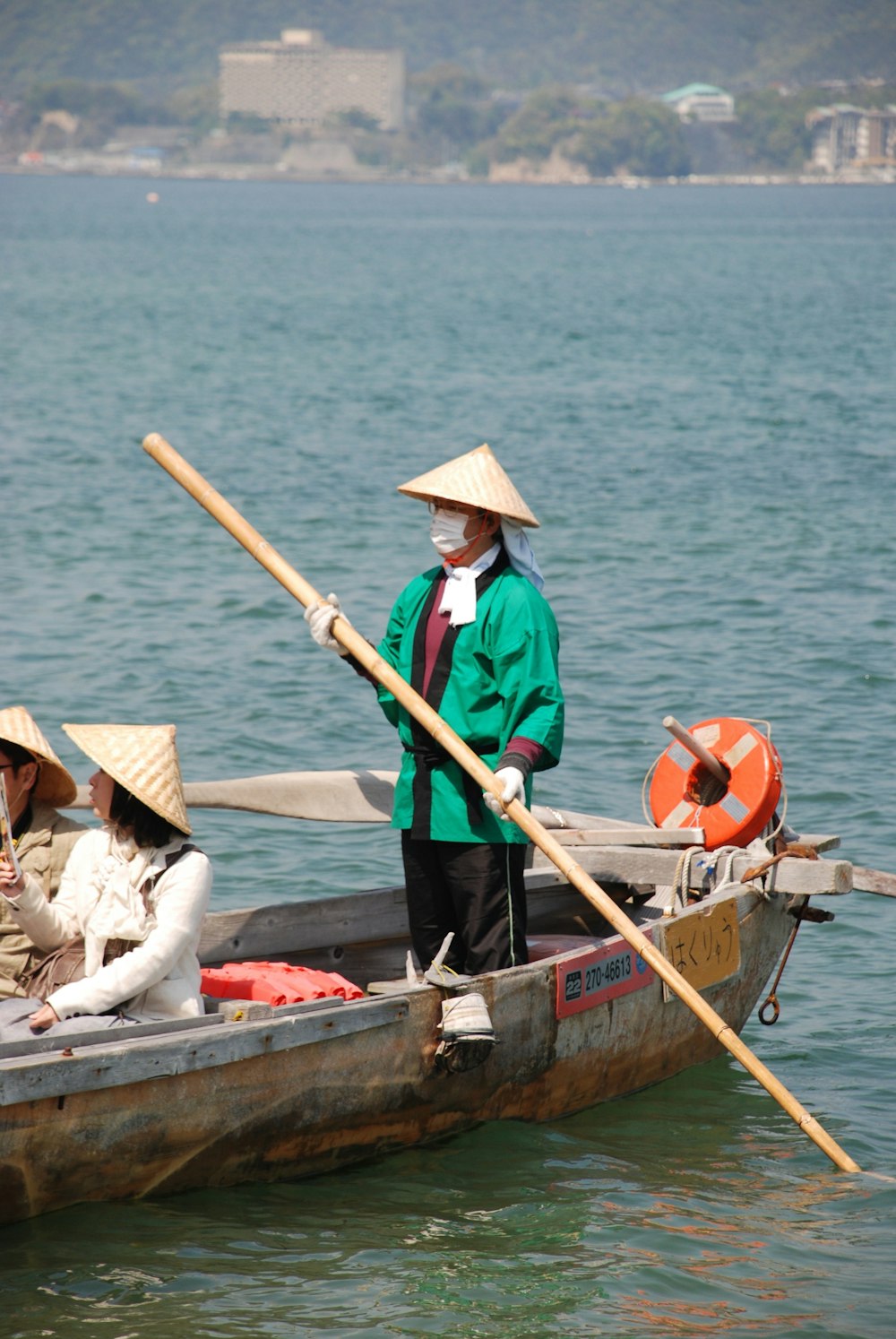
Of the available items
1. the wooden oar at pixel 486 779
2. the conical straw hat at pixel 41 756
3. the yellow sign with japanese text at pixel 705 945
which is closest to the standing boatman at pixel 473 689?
the wooden oar at pixel 486 779

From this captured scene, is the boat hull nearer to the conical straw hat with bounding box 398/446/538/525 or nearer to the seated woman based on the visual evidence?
the seated woman

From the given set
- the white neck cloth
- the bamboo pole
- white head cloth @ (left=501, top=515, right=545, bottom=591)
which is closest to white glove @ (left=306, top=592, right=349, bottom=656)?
the white neck cloth

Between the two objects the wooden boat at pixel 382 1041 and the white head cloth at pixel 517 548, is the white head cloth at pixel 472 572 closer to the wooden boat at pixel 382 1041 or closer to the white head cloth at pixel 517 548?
the white head cloth at pixel 517 548

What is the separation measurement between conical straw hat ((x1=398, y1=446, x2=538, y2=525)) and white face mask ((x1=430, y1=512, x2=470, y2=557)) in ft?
0.22

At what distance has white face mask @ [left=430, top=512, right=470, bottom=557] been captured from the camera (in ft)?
19.6

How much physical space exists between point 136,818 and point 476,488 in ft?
4.95

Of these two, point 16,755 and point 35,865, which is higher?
point 16,755

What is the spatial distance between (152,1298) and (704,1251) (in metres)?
1.72

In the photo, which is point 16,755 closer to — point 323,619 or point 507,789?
point 323,619

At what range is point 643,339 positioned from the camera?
4194 cm

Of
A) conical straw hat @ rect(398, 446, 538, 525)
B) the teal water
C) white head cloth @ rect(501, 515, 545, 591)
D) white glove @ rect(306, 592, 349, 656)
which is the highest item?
conical straw hat @ rect(398, 446, 538, 525)

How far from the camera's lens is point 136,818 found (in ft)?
17.9

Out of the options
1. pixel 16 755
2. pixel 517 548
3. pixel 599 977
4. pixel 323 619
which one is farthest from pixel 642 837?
pixel 16 755

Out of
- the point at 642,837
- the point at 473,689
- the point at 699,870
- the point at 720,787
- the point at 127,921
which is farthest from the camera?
the point at 720,787
